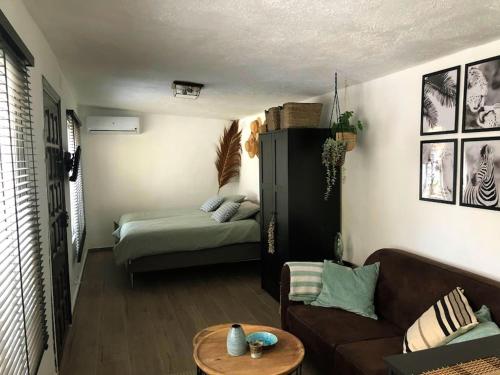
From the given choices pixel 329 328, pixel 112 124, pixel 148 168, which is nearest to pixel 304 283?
pixel 329 328

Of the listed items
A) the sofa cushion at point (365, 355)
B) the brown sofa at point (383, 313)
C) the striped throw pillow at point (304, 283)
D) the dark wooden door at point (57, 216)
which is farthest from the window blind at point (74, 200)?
the sofa cushion at point (365, 355)

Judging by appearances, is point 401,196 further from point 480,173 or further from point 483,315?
point 483,315

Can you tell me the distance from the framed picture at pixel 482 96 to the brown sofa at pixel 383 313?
0.91m

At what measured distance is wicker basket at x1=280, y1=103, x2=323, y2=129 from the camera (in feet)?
11.6

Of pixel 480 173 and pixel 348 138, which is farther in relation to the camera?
pixel 348 138

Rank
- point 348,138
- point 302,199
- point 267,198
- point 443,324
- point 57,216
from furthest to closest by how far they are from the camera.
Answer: point 267,198 < point 302,199 < point 348,138 < point 57,216 < point 443,324

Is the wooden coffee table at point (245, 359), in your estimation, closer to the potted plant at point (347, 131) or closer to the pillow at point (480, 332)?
the pillow at point (480, 332)

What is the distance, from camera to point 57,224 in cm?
292

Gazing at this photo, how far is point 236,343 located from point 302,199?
189cm

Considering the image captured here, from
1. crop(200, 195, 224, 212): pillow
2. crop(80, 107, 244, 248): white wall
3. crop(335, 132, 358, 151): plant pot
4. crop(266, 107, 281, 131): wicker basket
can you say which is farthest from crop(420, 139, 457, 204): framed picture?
crop(80, 107, 244, 248): white wall

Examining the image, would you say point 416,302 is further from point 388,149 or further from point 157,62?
point 157,62

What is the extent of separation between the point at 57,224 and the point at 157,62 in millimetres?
1499

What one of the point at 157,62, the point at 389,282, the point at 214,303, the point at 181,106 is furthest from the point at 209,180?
the point at 389,282

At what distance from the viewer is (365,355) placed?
2.13 meters
